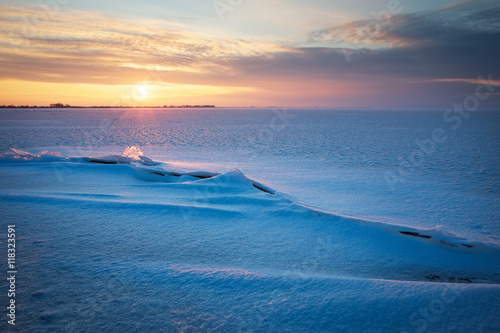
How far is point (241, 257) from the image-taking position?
3.40m

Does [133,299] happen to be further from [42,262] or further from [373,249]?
[373,249]

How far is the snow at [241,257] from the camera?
2273mm

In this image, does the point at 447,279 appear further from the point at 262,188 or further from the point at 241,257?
the point at 262,188

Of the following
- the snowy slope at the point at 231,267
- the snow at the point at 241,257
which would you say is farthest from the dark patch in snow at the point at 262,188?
the snowy slope at the point at 231,267

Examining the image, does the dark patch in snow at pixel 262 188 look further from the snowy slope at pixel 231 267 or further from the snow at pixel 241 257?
the snowy slope at pixel 231 267

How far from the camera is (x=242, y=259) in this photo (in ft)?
11.0

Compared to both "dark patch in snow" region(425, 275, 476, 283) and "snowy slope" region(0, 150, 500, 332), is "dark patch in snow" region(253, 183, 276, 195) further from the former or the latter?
"dark patch in snow" region(425, 275, 476, 283)

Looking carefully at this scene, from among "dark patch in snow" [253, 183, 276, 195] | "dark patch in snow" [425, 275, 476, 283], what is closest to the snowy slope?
"dark patch in snow" [425, 275, 476, 283]

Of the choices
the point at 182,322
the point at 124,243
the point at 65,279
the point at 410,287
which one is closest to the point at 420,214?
the point at 410,287

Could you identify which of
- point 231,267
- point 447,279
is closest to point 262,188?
point 231,267

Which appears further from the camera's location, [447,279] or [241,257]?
[241,257]

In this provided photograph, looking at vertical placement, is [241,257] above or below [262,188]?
below

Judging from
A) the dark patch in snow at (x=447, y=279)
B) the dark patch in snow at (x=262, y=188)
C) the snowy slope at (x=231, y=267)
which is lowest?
the dark patch in snow at (x=447, y=279)

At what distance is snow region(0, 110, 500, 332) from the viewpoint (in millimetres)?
2273
